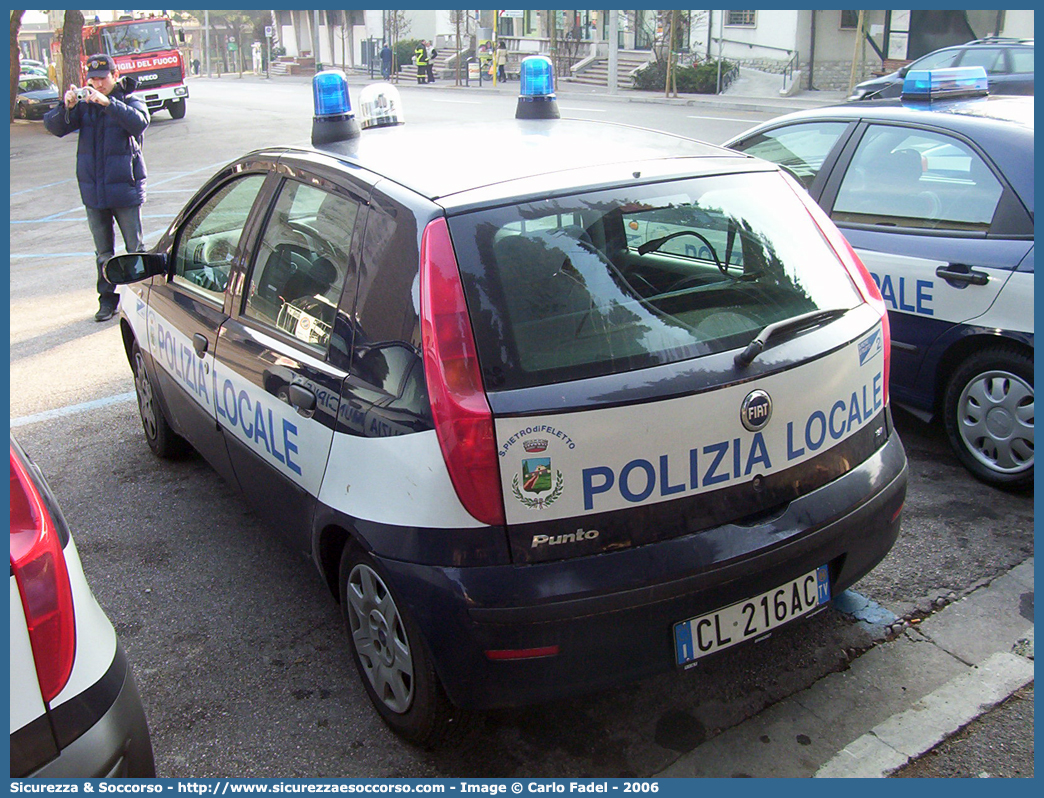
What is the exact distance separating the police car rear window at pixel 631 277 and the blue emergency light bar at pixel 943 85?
215cm

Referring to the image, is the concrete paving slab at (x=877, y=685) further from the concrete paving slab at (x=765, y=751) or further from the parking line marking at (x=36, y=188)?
the parking line marking at (x=36, y=188)

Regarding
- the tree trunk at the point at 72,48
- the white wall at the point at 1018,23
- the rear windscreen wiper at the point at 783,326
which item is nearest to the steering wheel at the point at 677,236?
the rear windscreen wiper at the point at 783,326

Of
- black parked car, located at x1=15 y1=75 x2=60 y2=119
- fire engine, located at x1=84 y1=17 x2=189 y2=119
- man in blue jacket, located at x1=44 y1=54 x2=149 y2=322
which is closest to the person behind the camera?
man in blue jacket, located at x1=44 y1=54 x2=149 y2=322

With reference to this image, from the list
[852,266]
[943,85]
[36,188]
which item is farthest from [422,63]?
[852,266]

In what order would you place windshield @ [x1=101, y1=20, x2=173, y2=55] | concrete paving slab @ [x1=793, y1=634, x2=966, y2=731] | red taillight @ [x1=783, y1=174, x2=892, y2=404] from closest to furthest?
concrete paving slab @ [x1=793, y1=634, x2=966, y2=731] < red taillight @ [x1=783, y1=174, x2=892, y2=404] < windshield @ [x1=101, y1=20, x2=173, y2=55]

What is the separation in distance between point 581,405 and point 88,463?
337 cm

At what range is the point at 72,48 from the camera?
24438 mm

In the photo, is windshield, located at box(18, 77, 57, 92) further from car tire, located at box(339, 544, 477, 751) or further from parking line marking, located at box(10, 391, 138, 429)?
car tire, located at box(339, 544, 477, 751)

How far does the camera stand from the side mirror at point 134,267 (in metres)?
3.77

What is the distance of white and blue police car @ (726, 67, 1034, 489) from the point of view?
376 centimetres

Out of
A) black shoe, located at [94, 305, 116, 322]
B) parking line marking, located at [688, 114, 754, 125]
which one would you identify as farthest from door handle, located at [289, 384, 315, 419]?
parking line marking, located at [688, 114, 754, 125]

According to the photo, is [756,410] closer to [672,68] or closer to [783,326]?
[783,326]

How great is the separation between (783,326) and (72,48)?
87.9 feet

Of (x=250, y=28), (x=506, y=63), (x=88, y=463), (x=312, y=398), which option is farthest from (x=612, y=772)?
(x=250, y=28)
